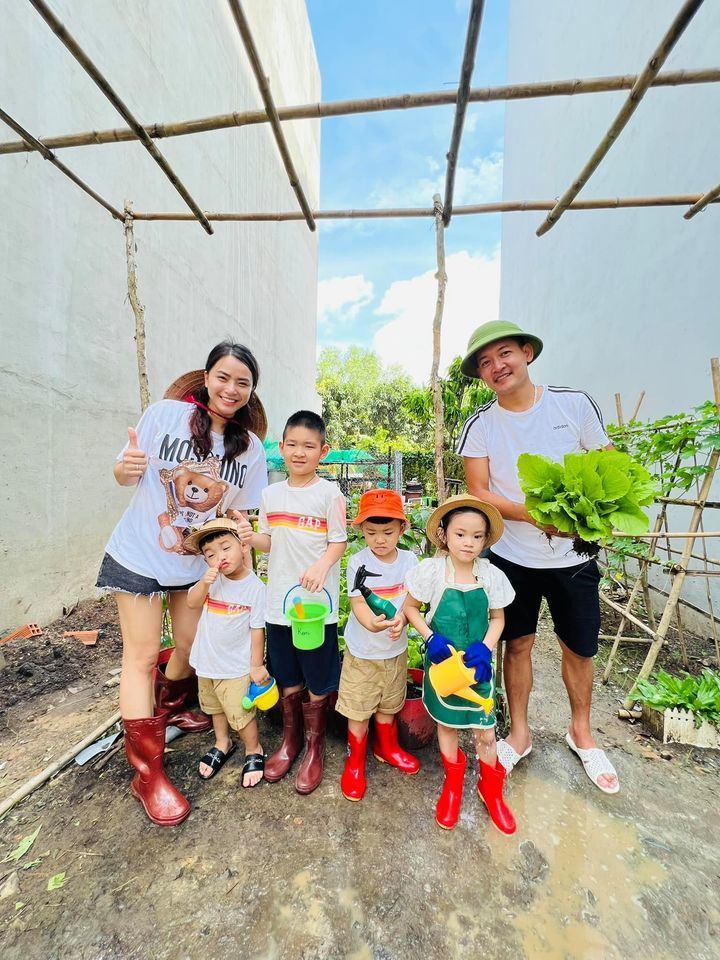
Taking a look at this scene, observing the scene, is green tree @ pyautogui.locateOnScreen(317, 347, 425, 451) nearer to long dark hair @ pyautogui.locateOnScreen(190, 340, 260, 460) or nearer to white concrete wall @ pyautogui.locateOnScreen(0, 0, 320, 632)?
white concrete wall @ pyautogui.locateOnScreen(0, 0, 320, 632)

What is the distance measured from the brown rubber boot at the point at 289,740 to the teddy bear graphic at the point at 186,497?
0.94 m

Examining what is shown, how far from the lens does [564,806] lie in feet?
6.34

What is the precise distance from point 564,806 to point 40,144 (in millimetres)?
3887

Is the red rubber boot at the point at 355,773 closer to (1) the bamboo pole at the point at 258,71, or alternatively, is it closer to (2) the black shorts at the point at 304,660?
(2) the black shorts at the point at 304,660

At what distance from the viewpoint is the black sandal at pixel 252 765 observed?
2.01 meters

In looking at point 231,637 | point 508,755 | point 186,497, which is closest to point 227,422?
point 186,497

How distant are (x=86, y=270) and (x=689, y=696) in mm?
5704

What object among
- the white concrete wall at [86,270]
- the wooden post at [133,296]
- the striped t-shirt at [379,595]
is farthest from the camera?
the white concrete wall at [86,270]

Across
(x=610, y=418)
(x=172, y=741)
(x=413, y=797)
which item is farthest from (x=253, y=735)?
(x=610, y=418)

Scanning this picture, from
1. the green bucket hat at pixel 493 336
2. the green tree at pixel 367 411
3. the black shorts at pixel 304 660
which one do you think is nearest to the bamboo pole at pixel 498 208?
the green bucket hat at pixel 493 336

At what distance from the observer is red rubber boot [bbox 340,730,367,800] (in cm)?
193

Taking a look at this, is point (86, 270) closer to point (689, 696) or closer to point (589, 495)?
point (589, 495)

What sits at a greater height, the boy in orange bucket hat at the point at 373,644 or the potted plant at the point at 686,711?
the boy in orange bucket hat at the point at 373,644

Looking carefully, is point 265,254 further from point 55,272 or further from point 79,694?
point 79,694
